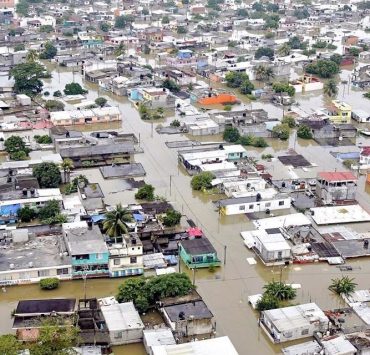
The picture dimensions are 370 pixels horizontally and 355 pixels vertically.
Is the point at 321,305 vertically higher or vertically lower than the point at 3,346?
lower

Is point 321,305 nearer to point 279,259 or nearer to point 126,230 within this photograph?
point 279,259

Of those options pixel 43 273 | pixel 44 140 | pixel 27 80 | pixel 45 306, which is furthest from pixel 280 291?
pixel 27 80

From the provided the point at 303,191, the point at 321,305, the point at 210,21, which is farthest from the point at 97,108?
the point at 210,21

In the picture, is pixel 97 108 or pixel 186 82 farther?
pixel 186 82

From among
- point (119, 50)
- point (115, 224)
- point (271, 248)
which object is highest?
point (115, 224)

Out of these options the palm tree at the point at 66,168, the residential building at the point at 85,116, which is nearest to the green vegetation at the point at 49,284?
the palm tree at the point at 66,168

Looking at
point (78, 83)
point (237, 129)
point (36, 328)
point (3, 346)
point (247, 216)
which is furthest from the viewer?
point (78, 83)

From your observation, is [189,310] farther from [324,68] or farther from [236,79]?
[324,68]
